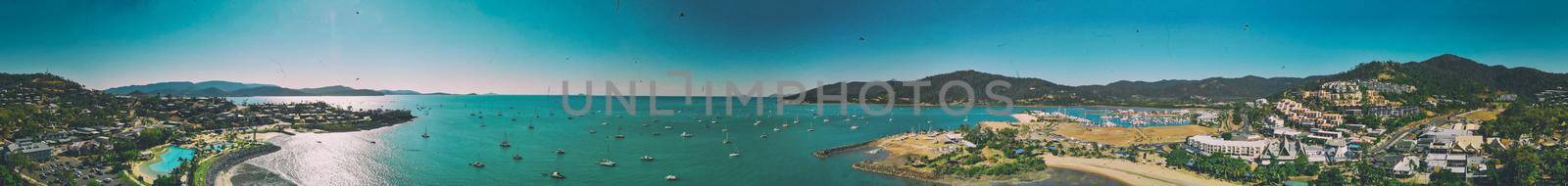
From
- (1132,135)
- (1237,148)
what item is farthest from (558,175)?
(1132,135)

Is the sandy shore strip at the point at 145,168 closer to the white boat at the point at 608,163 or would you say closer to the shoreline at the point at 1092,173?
the white boat at the point at 608,163

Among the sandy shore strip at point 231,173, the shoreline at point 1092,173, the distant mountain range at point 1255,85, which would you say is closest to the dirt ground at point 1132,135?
the shoreline at point 1092,173

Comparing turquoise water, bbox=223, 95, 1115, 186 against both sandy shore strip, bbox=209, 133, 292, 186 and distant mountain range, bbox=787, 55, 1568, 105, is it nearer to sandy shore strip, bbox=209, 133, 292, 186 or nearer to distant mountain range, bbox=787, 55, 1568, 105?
sandy shore strip, bbox=209, 133, 292, 186

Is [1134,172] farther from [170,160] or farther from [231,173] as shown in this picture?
[170,160]

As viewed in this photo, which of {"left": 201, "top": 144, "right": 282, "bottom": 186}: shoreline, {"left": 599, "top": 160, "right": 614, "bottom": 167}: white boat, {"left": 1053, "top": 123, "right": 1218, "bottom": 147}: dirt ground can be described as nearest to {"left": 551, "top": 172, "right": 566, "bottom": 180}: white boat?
{"left": 599, "top": 160, "right": 614, "bottom": 167}: white boat

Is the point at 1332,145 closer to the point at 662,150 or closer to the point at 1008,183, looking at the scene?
the point at 1008,183

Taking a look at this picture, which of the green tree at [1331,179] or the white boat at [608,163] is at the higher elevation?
the green tree at [1331,179]
